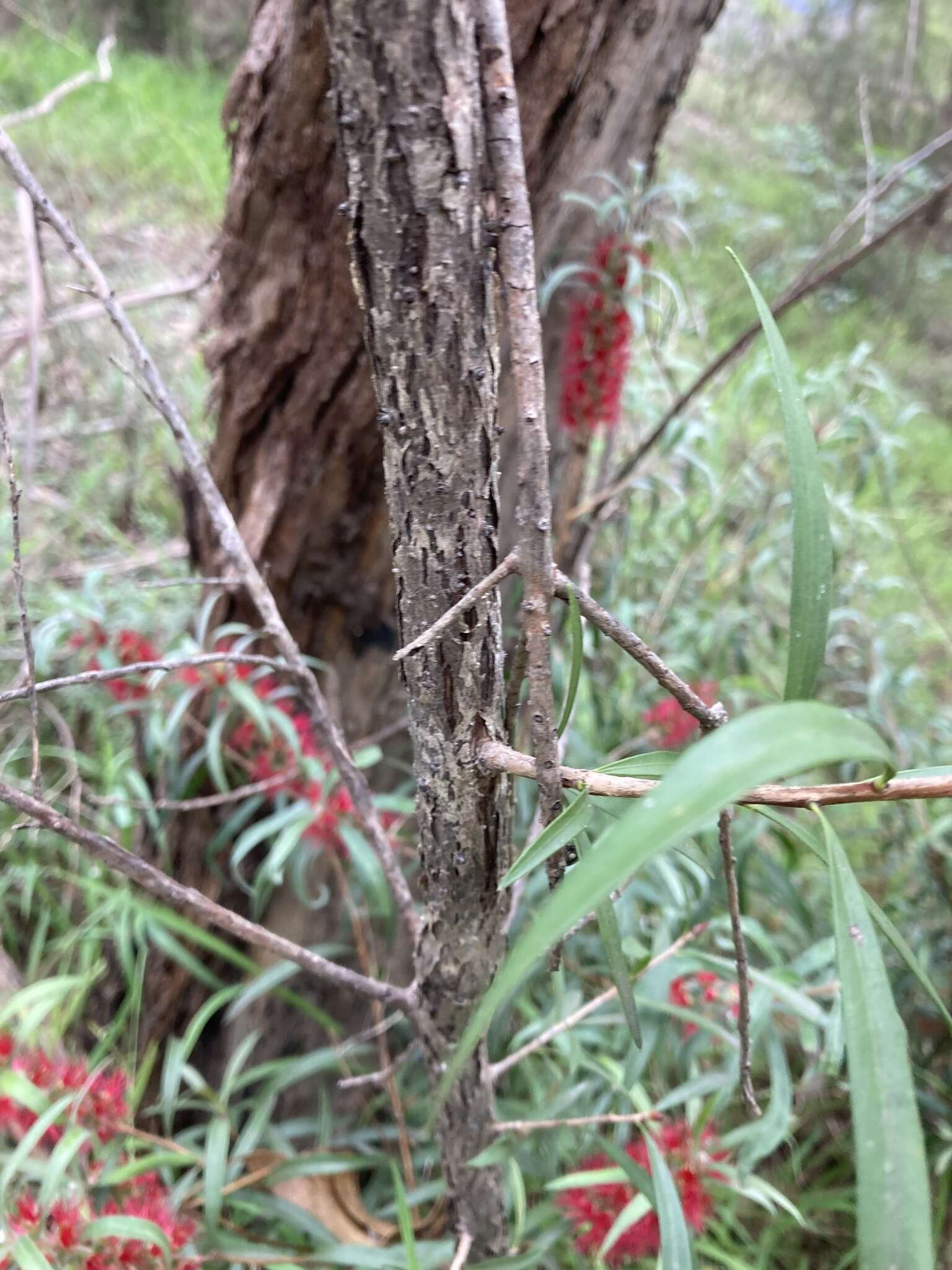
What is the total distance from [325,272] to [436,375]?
439 millimetres

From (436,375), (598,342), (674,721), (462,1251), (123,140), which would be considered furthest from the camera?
(123,140)

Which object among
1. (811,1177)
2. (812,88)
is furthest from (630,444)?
(812,88)

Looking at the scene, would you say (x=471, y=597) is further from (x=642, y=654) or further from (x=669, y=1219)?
(x=669, y=1219)

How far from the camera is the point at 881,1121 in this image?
19cm

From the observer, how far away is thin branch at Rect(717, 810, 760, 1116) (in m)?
0.33

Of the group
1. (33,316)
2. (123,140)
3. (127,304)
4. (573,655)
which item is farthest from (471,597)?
(123,140)

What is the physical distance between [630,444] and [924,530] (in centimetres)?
134

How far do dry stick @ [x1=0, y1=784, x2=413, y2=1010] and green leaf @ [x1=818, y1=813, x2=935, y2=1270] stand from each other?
0.32 metres

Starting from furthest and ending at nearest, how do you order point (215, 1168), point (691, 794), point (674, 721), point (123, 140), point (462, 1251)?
point (123, 140) < point (674, 721) < point (215, 1168) < point (462, 1251) < point (691, 794)

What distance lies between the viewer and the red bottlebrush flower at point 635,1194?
2.21ft

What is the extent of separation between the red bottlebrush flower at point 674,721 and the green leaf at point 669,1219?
463 mm

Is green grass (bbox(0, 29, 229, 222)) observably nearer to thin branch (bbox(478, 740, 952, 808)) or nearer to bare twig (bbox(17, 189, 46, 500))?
bare twig (bbox(17, 189, 46, 500))

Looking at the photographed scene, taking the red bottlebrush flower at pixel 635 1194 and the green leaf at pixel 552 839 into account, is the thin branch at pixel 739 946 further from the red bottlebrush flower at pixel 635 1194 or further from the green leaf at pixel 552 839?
the red bottlebrush flower at pixel 635 1194

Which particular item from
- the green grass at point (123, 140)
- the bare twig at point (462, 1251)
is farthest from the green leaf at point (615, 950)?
the green grass at point (123, 140)
